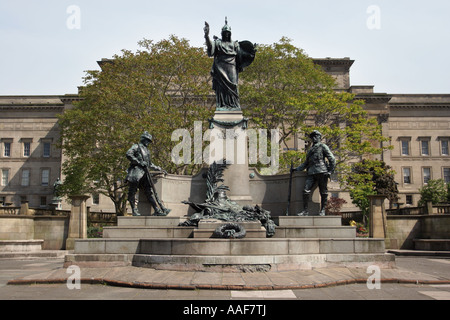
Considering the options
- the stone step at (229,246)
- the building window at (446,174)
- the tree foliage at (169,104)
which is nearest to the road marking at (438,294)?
the stone step at (229,246)

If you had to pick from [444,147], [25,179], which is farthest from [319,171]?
[25,179]

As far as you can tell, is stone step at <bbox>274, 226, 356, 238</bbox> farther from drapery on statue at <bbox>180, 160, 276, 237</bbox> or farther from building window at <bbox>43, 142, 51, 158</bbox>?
building window at <bbox>43, 142, 51, 158</bbox>

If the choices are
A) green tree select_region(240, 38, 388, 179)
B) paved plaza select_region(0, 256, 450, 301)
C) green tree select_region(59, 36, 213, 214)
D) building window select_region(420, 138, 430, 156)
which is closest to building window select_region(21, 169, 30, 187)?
green tree select_region(59, 36, 213, 214)

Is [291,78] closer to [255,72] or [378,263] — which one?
[255,72]

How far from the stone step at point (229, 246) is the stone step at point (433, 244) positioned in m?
13.5

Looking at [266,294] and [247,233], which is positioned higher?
[247,233]

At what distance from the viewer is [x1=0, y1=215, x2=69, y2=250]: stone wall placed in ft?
86.5

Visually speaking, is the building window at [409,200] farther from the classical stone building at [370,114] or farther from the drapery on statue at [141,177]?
the drapery on statue at [141,177]

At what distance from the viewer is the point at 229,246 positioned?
461 inches

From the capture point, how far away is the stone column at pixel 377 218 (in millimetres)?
24438

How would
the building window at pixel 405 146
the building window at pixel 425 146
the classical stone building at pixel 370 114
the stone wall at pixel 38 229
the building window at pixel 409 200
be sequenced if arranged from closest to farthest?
the stone wall at pixel 38 229, the classical stone building at pixel 370 114, the building window at pixel 409 200, the building window at pixel 425 146, the building window at pixel 405 146

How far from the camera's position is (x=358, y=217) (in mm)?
45594

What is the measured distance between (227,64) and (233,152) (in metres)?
3.84

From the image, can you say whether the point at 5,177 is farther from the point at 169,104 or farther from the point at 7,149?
→ the point at 169,104
